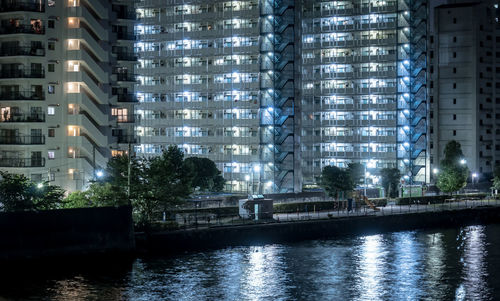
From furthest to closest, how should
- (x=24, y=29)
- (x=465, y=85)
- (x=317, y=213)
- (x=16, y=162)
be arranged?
1. (x=465, y=85)
2. (x=317, y=213)
3. (x=24, y=29)
4. (x=16, y=162)

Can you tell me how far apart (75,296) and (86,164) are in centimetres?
3069

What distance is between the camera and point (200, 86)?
427ft

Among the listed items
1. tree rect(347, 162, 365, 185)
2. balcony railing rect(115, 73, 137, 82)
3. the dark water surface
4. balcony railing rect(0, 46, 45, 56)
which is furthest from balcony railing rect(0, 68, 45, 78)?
tree rect(347, 162, 365, 185)

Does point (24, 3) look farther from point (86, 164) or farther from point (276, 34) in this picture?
point (276, 34)

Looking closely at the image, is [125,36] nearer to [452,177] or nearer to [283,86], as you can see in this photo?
[283,86]

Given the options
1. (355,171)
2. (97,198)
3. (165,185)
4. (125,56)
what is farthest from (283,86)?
(97,198)

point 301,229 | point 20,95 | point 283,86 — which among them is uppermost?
point 283,86

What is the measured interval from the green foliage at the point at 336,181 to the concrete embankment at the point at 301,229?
1183 centimetres

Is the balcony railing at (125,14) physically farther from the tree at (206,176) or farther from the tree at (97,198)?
the tree at (206,176)

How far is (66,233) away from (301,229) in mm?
27217

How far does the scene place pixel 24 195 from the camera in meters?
69.4

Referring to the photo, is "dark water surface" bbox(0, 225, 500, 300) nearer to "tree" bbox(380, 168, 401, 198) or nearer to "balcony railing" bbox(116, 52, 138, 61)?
"balcony railing" bbox(116, 52, 138, 61)

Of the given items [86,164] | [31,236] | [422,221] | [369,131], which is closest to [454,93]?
[369,131]

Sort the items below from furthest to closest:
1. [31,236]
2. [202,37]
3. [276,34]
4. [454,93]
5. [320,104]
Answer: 1. [454,93]
2. [320,104]
3. [202,37]
4. [276,34]
5. [31,236]
